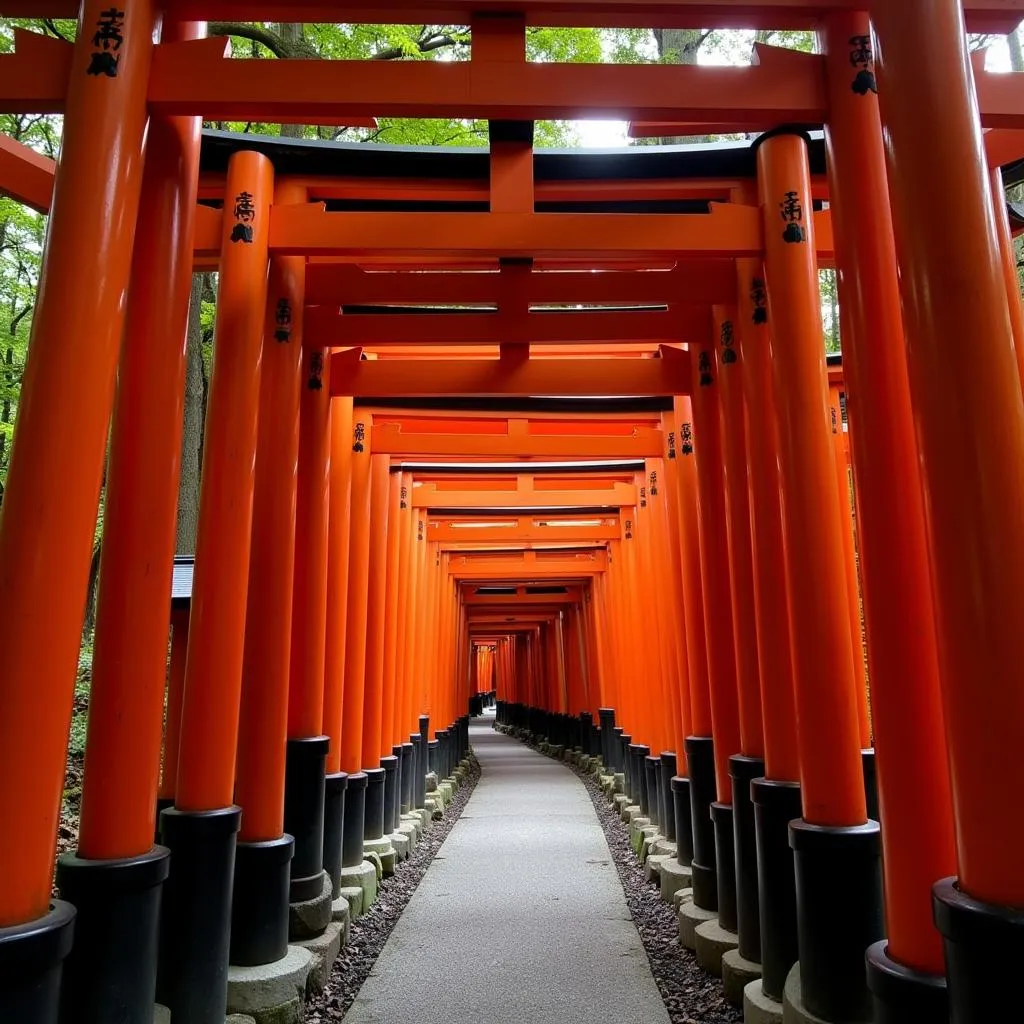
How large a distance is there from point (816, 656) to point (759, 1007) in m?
1.65

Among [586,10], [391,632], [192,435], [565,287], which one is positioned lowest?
[391,632]

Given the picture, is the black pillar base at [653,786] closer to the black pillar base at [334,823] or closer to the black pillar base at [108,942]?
the black pillar base at [334,823]

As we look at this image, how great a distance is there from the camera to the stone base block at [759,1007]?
12.3ft

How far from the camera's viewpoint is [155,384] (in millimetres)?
3297

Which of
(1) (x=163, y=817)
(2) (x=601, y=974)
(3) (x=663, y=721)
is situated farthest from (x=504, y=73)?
(3) (x=663, y=721)

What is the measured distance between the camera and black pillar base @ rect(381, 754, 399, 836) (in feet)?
27.6

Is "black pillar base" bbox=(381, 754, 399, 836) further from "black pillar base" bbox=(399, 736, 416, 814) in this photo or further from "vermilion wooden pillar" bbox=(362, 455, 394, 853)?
"black pillar base" bbox=(399, 736, 416, 814)

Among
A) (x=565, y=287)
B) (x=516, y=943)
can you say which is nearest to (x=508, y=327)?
(x=565, y=287)

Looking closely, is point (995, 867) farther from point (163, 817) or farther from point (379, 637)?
point (379, 637)

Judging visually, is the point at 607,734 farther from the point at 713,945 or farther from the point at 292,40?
the point at 292,40

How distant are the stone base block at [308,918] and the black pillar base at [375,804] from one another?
8.28ft

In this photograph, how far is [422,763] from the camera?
11.4 m

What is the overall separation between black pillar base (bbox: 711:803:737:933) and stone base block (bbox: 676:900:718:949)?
278 mm

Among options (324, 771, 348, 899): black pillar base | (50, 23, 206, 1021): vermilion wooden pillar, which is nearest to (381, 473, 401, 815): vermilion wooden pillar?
(324, 771, 348, 899): black pillar base
